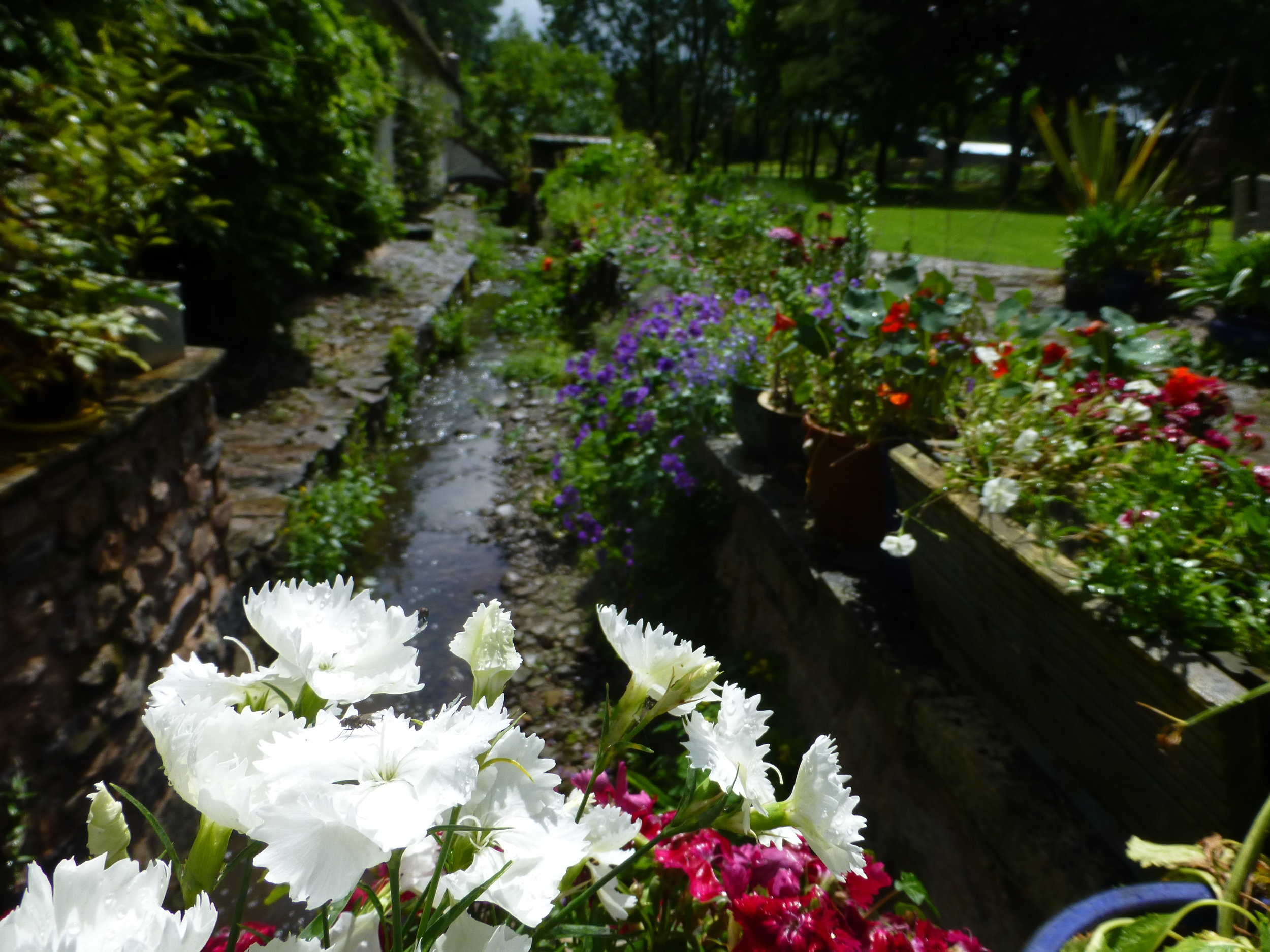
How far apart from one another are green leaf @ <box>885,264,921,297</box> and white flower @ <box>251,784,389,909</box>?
2.25m

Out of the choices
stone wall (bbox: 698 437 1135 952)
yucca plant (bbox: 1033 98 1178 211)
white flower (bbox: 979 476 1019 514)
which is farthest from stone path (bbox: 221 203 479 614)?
yucca plant (bbox: 1033 98 1178 211)

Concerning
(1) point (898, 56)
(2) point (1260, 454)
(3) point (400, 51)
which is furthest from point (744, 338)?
(1) point (898, 56)

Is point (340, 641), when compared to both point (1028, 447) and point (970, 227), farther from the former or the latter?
point (970, 227)

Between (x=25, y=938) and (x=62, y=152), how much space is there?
2.79 m

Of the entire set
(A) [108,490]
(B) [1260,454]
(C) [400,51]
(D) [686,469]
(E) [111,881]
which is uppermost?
(C) [400,51]

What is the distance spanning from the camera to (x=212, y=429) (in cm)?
317

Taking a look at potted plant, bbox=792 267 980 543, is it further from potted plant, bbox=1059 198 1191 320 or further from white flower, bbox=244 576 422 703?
A: potted plant, bbox=1059 198 1191 320

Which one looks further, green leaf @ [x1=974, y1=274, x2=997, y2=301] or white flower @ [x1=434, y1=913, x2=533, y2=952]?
green leaf @ [x1=974, y1=274, x2=997, y2=301]

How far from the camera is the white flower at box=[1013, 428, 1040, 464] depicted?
1.72 metres

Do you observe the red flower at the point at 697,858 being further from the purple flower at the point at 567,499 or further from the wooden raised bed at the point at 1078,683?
the purple flower at the point at 567,499

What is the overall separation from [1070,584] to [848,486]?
40.2 inches

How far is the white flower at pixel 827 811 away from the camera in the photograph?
583 millimetres

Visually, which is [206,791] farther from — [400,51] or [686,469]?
[400,51]

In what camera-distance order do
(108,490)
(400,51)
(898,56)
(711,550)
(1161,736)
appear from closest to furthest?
(1161,736), (108,490), (711,550), (400,51), (898,56)
